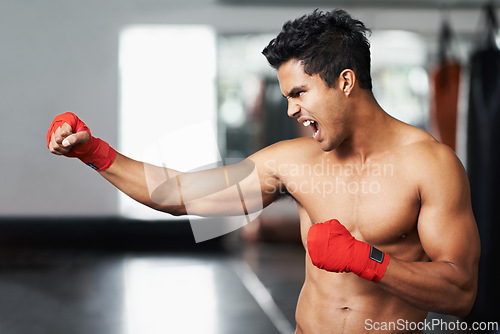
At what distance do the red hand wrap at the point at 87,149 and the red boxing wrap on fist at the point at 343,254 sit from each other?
57cm

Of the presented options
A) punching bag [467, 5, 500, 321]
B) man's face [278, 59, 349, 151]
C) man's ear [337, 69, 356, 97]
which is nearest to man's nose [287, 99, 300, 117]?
man's face [278, 59, 349, 151]

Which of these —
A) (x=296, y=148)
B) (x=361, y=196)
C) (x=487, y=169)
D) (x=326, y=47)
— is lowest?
(x=487, y=169)

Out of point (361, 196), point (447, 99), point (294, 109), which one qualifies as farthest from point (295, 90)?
point (447, 99)

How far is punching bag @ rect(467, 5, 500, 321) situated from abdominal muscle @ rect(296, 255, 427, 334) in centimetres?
163

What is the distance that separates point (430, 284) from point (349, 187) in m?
0.37

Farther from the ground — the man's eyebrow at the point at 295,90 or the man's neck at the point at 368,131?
the man's eyebrow at the point at 295,90

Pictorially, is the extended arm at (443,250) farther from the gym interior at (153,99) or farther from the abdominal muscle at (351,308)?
the gym interior at (153,99)

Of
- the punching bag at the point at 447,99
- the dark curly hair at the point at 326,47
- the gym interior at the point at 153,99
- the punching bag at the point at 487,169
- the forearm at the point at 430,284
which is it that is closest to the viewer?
the forearm at the point at 430,284

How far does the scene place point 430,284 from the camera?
1194 millimetres

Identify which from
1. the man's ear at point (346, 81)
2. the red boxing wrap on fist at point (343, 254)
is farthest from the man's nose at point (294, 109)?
the red boxing wrap on fist at point (343, 254)

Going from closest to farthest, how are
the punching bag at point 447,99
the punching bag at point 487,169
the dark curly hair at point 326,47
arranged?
the dark curly hair at point 326,47
the punching bag at point 487,169
the punching bag at point 447,99

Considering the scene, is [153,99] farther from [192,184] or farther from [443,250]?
[443,250]

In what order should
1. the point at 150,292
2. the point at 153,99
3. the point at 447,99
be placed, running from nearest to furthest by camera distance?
1. the point at 447,99
2. the point at 150,292
3. the point at 153,99

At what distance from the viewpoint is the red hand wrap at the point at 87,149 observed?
1393 millimetres
